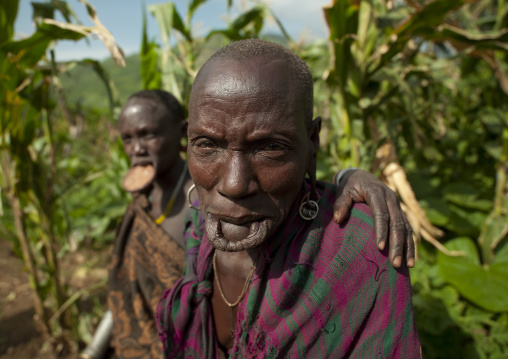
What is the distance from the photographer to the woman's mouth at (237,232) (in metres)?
0.92

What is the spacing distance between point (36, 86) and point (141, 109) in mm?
932

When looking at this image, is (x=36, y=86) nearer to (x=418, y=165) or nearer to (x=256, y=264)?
(x=256, y=264)

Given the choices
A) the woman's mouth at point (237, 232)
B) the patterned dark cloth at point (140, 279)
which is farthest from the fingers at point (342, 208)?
the patterned dark cloth at point (140, 279)

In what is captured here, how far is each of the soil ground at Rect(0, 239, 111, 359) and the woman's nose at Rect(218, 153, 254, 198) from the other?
2.02m

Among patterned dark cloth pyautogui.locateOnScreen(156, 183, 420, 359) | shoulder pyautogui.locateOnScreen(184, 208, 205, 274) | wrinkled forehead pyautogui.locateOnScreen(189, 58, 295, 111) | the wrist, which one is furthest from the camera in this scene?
shoulder pyautogui.locateOnScreen(184, 208, 205, 274)

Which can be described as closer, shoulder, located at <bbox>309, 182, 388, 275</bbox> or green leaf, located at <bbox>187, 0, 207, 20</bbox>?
shoulder, located at <bbox>309, 182, 388, 275</bbox>

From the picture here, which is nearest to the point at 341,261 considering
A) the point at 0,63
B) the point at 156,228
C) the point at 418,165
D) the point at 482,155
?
the point at 156,228

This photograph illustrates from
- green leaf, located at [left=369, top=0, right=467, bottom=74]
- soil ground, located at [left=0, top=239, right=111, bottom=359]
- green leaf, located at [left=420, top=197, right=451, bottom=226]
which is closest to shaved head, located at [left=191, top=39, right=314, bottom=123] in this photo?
green leaf, located at [left=369, top=0, right=467, bottom=74]

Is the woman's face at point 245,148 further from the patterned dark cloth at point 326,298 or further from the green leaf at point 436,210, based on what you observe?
the green leaf at point 436,210

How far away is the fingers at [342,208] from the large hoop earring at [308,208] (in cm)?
6

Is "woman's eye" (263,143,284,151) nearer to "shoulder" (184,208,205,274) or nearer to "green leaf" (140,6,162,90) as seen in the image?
"shoulder" (184,208,205,274)

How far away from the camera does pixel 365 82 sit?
2.38 m

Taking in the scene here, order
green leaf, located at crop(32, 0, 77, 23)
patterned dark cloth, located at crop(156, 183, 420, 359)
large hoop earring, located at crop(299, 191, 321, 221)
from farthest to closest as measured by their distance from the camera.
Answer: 1. green leaf, located at crop(32, 0, 77, 23)
2. large hoop earring, located at crop(299, 191, 321, 221)
3. patterned dark cloth, located at crop(156, 183, 420, 359)

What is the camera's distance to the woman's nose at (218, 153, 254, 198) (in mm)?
868
